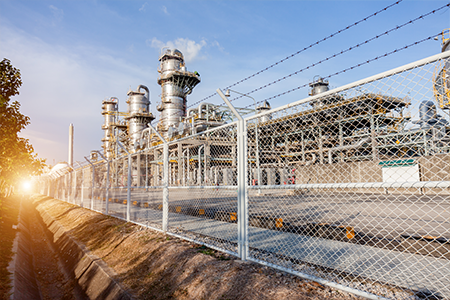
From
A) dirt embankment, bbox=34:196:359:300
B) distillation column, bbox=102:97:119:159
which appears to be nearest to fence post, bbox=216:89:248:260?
dirt embankment, bbox=34:196:359:300

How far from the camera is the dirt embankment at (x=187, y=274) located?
3.10 metres

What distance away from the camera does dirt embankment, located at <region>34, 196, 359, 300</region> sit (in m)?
3.10

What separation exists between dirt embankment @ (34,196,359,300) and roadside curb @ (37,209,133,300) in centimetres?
14

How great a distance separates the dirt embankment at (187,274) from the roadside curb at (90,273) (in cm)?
14

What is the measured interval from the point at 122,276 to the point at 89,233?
4.34 meters

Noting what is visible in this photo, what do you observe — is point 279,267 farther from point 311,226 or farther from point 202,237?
point 311,226

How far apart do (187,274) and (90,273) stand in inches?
117

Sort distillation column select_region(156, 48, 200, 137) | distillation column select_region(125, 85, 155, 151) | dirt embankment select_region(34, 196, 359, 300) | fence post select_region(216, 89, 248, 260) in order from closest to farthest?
dirt embankment select_region(34, 196, 359, 300), fence post select_region(216, 89, 248, 260), distillation column select_region(156, 48, 200, 137), distillation column select_region(125, 85, 155, 151)

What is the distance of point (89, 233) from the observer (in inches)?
331

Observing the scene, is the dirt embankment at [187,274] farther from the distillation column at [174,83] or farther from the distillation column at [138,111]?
the distillation column at [138,111]

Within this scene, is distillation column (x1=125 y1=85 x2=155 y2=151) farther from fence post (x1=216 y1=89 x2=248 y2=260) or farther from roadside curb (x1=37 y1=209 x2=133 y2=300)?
fence post (x1=216 y1=89 x2=248 y2=260)

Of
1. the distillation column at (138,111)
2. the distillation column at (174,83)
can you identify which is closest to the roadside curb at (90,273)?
the distillation column at (174,83)

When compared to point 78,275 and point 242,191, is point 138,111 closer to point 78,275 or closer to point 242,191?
point 78,275

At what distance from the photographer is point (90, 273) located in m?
5.71
